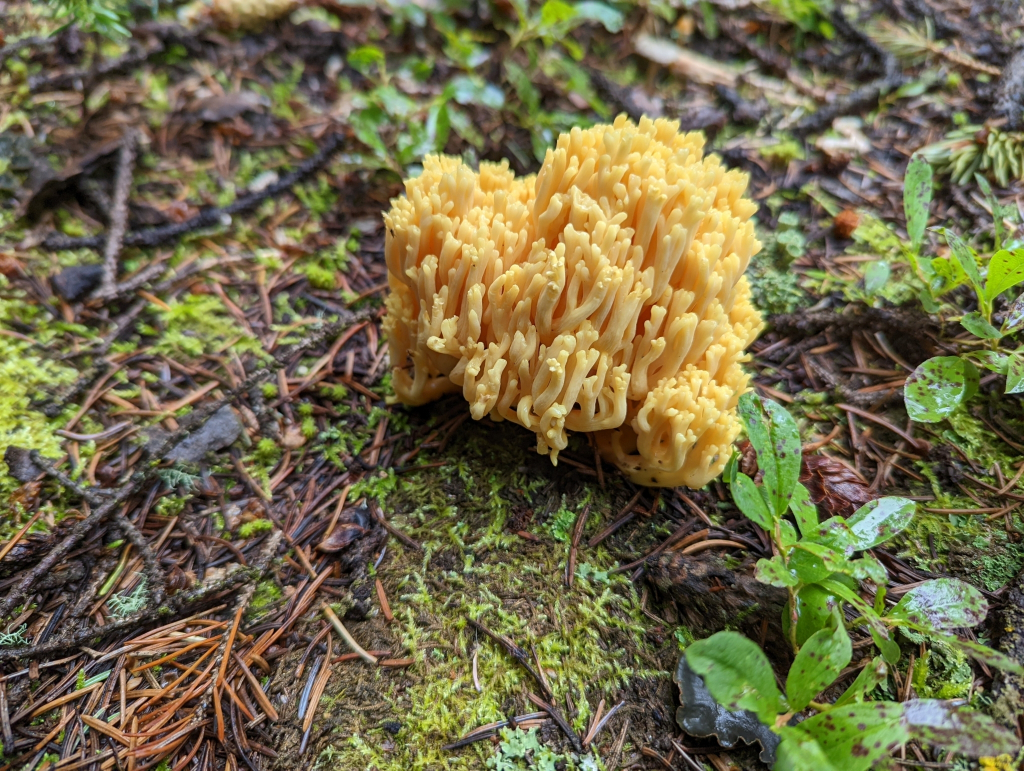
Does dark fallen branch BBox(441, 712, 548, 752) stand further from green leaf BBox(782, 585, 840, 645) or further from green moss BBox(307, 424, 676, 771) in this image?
green leaf BBox(782, 585, 840, 645)

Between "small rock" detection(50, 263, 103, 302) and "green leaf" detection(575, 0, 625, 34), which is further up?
"green leaf" detection(575, 0, 625, 34)

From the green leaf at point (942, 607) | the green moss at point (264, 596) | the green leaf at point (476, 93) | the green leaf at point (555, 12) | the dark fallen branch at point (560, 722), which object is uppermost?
the green leaf at point (555, 12)

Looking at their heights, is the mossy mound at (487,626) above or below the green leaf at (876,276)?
below

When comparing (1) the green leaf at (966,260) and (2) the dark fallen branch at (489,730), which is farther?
(1) the green leaf at (966,260)

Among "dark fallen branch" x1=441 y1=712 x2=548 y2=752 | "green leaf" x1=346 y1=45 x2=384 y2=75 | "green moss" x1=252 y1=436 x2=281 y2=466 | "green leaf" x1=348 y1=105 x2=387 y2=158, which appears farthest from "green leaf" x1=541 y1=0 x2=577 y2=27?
"dark fallen branch" x1=441 y1=712 x2=548 y2=752

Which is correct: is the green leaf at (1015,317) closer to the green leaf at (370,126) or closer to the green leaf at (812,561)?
the green leaf at (812,561)

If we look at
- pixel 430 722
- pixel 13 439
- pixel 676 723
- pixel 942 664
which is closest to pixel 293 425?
pixel 13 439

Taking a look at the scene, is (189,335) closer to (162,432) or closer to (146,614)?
(162,432)

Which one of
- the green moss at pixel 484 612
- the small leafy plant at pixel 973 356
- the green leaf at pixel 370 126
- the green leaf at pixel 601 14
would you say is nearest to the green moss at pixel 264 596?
the green moss at pixel 484 612
